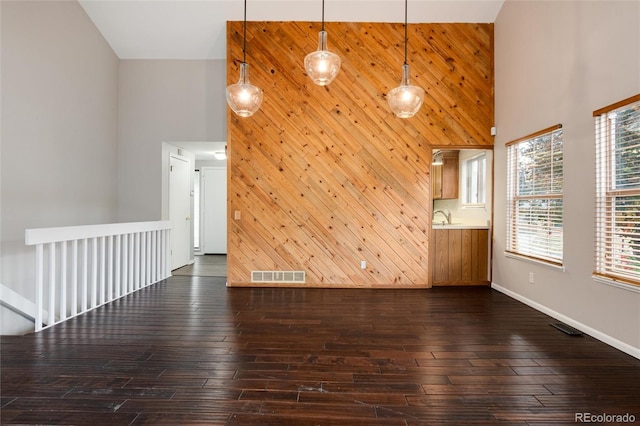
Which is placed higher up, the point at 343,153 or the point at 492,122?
the point at 492,122

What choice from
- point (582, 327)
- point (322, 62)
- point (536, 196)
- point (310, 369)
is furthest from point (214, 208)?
point (582, 327)

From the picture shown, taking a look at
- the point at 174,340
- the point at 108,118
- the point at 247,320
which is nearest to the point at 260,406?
the point at 174,340

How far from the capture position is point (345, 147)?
16.9 feet

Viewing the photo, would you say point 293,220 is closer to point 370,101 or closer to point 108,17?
point 370,101

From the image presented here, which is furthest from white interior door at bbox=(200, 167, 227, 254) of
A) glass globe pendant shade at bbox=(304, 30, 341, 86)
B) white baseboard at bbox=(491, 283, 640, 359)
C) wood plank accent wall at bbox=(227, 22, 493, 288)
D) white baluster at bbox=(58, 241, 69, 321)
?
white baseboard at bbox=(491, 283, 640, 359)

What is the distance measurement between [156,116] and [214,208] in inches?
121

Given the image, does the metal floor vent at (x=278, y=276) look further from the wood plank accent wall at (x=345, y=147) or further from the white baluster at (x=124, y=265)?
the white baluster at (x=124, y=265)

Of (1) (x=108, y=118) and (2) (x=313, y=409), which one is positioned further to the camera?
(1) (x=108, y=118)

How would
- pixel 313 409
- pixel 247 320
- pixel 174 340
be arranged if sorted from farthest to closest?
1. pixel 247 320
2. pixel 174 340
3. pixel 313 409

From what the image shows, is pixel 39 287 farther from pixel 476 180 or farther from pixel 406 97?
pixel 476 180

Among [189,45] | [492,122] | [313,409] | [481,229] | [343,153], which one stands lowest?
[313,409]

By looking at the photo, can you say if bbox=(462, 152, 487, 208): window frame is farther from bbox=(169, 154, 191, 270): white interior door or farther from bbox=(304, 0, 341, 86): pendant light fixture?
bbox=(169, 154, 191, 270): white interior door

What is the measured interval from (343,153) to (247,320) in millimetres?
2772

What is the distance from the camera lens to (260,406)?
2.02 m
